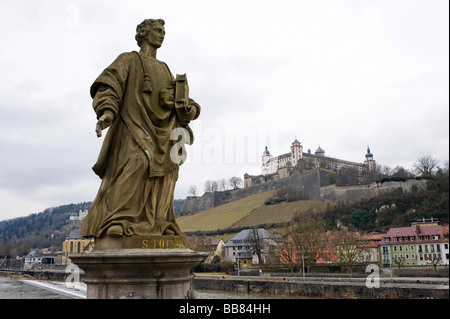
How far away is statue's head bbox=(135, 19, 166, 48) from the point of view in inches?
241

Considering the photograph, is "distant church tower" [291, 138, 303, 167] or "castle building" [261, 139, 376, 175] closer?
"castle building" [261, 139, 376, 175]

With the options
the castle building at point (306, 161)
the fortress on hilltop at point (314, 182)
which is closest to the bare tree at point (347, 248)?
the fortress on hilltop at point (314, 182)

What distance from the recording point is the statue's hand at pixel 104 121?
16.5 ft

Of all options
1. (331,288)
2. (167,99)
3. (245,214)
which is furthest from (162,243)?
(245,214)

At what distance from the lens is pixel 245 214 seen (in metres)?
97.8

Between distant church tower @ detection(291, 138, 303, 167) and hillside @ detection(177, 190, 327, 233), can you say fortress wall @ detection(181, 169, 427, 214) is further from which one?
distant church tower @ detection(291, 138, 303, 167)

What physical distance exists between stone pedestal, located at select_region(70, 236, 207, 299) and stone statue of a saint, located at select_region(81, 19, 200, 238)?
24 centimetres

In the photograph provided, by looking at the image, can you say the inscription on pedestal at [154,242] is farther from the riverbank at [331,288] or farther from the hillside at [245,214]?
the hillside at [245,214]

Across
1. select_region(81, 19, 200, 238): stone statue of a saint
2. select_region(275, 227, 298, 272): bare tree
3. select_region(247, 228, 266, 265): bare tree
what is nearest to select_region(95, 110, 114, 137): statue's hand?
select_region(81, 19, 200, 238): stone statue of a saint

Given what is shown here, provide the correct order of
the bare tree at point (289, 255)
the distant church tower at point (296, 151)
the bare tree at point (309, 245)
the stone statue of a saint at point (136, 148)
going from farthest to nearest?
1. the distant church tower at point (296, 151)
2. the bare tree at point (289, 255)
3. the bare tree at point (309, 245)
4. the stone statue of a saint at point (136, 148)

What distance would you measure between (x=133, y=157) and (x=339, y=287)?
1115 inches

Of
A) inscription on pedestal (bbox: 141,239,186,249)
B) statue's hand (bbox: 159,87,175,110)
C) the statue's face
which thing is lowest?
inscription on pedestal (bbox: 141,239,186,249)
